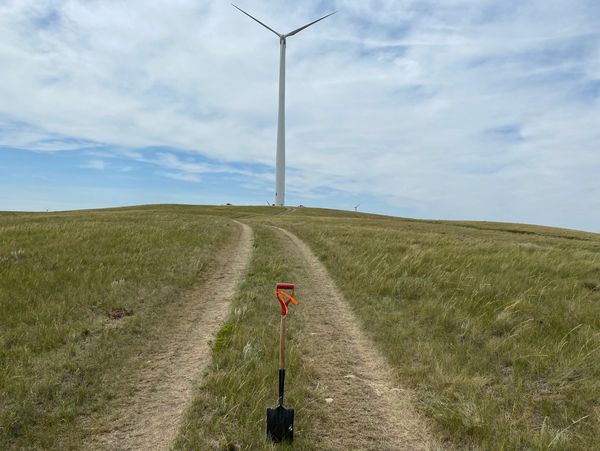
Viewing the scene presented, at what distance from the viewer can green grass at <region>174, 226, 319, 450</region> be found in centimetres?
527

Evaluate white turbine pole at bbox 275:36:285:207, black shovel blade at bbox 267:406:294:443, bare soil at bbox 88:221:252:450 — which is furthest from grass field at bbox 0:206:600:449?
white turbine pole at bbox 275:36:285:207

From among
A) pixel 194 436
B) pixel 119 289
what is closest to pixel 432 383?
pixel 194 436

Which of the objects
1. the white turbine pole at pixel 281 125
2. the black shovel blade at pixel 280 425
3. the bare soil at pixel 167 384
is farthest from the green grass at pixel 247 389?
the white turbine pole at pixel 281 125

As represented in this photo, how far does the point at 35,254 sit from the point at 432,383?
14464 millimetres

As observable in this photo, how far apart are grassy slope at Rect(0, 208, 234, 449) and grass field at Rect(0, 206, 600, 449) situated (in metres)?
0.03

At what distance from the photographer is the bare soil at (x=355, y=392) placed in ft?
18.1

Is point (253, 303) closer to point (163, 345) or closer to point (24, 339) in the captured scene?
point (163, 345)

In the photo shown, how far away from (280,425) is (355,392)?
1.91m

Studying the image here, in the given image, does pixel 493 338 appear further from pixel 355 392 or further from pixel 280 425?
pixel 280 425

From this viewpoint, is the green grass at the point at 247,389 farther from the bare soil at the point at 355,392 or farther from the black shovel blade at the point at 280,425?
the bare soil at the point at 355,392

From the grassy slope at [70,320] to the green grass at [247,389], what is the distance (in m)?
1.60

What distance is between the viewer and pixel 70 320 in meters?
9.10

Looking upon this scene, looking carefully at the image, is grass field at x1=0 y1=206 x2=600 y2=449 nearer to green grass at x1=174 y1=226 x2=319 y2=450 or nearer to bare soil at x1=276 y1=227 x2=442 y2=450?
green grass at x1=174 y1=226 x2=319 y2=450

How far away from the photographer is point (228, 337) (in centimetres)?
834
